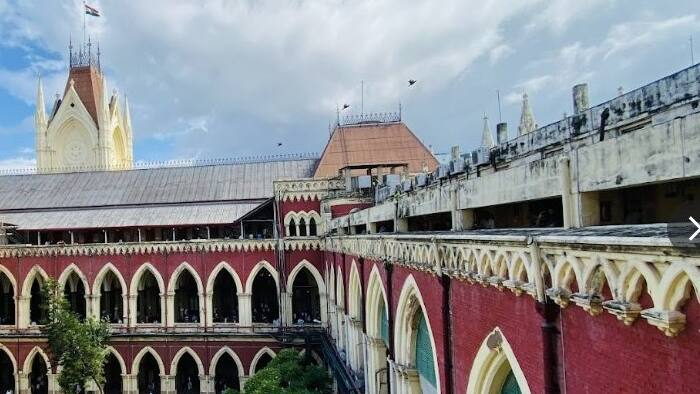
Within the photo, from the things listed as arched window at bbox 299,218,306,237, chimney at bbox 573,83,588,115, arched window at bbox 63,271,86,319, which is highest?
chimney at bbox 573,83,588,115

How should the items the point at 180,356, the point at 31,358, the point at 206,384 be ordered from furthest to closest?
the point at 31,358 < the point at 180,356 < the point at 206,384

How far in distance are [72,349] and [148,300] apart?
7938mm

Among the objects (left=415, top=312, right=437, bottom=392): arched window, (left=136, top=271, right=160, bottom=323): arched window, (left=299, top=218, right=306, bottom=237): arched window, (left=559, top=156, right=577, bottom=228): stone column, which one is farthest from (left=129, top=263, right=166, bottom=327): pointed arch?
(left=559, top=156, right=577, bottom=228): stone column

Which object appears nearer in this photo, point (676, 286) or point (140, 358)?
point (676, 286)

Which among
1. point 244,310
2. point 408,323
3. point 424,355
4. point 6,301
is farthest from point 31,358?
point 424,355

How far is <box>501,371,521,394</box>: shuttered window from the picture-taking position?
22.2 feet

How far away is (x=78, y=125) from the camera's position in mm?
51562

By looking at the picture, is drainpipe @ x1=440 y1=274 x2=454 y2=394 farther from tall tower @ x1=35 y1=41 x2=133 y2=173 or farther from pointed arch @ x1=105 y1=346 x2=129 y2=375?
tall tower @ x1=35 y1=41 x2=133 y2=173

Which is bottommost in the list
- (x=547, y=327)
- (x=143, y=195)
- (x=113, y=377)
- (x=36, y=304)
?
(x=113, y=377)

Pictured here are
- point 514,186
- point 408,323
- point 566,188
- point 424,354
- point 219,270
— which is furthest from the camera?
point 219,270

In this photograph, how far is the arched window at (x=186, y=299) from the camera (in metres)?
33.2

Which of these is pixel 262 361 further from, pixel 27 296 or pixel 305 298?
pixel 27 296

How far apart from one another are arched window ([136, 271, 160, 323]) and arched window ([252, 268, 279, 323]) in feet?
17.9

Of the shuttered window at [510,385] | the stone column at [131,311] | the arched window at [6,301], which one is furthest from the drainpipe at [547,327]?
the arched window at [6,301]
